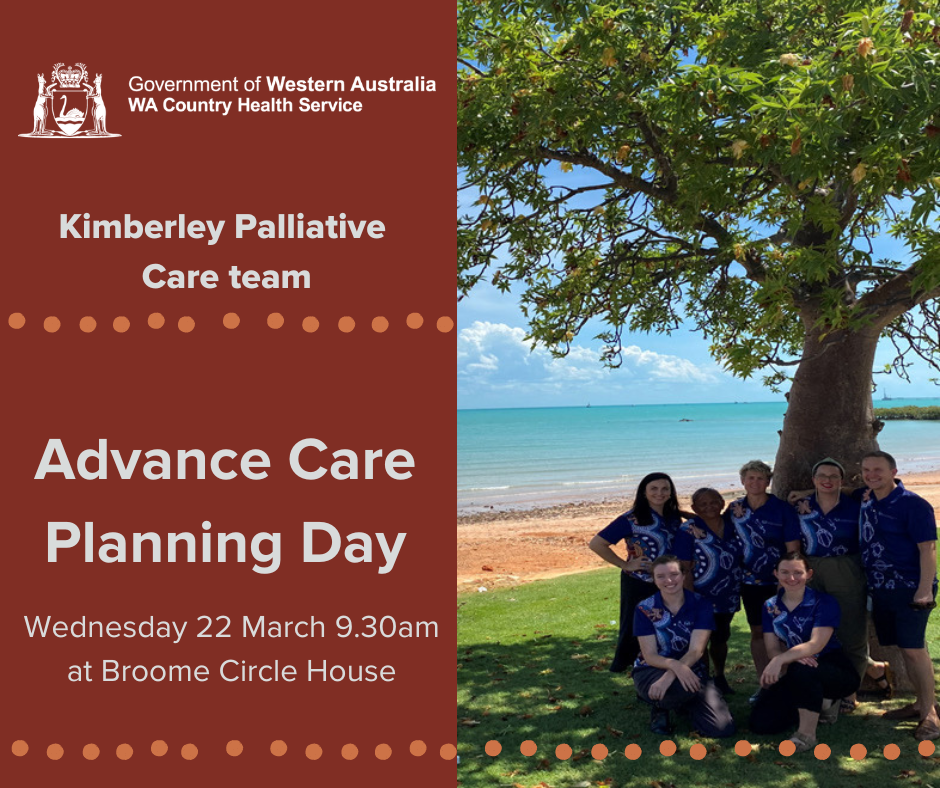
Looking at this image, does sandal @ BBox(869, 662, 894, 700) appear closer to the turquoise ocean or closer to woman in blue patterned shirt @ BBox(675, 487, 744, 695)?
woman in blue patterned shirt @ BBox(675, 487, 744, 695)

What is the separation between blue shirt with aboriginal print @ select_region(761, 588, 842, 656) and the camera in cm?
634

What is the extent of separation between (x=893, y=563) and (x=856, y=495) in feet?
2.17

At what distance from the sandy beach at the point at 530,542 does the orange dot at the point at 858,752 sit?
994cm

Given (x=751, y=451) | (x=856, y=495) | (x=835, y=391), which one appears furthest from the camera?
(x=751, y=451)

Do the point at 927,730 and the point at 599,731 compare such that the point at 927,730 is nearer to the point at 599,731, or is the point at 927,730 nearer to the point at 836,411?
the point at 599,731

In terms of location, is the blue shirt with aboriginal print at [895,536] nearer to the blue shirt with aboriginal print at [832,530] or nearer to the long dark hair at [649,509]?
the blue shirt with aboriginal print at [832,530]

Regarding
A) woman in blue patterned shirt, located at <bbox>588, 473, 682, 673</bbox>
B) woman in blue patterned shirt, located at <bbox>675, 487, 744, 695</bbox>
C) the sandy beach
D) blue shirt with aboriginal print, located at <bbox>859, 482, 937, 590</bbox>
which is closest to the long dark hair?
woman in blue patterned shirt, located at <bbox>588, 473, 682, 673</bbox>

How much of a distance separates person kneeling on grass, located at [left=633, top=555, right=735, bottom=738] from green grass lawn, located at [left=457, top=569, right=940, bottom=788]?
0.51ft

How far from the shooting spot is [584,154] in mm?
8445

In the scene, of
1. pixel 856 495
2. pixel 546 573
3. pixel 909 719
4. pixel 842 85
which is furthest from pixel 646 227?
pixel 546 573

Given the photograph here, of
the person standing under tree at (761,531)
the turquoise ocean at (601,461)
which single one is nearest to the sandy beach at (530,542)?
the turquoise ocean at (601,461)

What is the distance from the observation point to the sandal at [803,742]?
6.27 metres

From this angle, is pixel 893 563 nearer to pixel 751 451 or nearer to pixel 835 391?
pixel 835 391

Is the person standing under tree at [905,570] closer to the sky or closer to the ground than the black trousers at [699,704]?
closer to the sky
